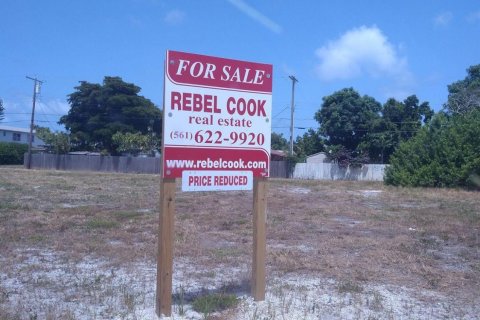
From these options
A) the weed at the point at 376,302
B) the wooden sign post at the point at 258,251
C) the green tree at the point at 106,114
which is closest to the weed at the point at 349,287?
the weed at the point at 376,302

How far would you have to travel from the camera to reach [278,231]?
13.5 m

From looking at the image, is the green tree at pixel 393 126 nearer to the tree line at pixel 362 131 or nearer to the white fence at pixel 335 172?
the tree line at pixel 362 131

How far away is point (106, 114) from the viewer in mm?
67562

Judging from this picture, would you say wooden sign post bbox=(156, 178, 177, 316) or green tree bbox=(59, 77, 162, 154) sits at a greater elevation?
green tree bbox=(59, 77, 162, 154)

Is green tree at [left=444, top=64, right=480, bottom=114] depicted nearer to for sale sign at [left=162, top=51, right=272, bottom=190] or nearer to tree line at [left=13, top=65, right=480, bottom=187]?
tree line at [left=13, top=65, right=480, bottom=187]

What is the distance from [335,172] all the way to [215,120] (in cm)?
4573

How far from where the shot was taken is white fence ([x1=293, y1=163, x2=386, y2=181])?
2004 inches

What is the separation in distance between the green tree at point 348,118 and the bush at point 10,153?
36236mm

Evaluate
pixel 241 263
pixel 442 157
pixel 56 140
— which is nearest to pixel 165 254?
pixel 241 263

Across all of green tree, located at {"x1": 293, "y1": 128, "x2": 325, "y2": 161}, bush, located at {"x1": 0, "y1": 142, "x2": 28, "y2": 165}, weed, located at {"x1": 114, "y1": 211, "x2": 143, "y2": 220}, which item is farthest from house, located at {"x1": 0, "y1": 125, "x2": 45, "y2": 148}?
weed, located at {"x1": 114, "y1": 211, "x2": 143, "y2": 220}

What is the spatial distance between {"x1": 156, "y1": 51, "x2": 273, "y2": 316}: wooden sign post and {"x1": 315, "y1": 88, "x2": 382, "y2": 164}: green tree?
163ft

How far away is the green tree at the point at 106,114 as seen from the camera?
66688 mm

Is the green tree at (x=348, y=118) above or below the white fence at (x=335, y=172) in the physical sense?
above

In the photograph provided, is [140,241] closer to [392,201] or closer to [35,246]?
[35,246]
